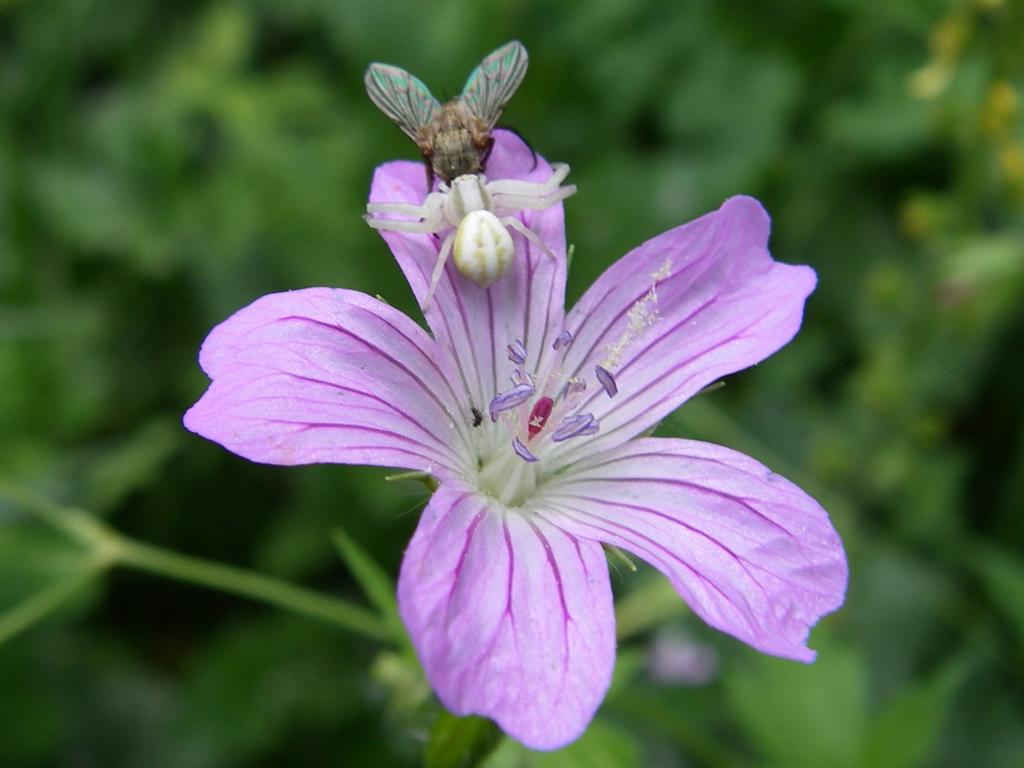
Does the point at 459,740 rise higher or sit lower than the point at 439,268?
lower

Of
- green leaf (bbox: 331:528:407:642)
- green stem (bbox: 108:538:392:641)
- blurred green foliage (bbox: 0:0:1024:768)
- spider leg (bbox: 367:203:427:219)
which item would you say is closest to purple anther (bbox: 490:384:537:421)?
spider leg (bbox: 367:203:427:219)

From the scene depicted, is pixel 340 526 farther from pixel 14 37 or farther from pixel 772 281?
pixel 14 37

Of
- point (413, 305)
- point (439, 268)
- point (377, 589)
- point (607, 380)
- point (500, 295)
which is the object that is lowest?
point (413, 305)

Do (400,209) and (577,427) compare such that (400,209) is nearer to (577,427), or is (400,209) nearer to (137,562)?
(577,427)

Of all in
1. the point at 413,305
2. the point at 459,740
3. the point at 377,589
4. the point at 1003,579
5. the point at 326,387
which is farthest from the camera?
the point at 413,305

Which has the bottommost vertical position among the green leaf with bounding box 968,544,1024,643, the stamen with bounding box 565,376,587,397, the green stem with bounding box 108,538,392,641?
the green leaf with bounding box 968,544,1024,643

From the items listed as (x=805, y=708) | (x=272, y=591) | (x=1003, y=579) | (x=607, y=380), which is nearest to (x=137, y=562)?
(x=272, y=591)

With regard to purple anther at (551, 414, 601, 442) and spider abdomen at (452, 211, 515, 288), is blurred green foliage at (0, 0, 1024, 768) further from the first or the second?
spider abdomen at (452, 211, 515, 288)
